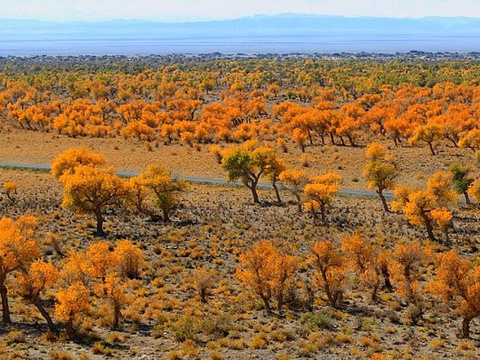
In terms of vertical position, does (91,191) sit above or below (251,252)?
above

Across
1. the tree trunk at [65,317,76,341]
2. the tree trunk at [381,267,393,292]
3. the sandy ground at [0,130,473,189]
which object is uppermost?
the sandy ground at [0,130,473,189]

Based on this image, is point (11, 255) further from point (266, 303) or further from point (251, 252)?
point (266, 303)

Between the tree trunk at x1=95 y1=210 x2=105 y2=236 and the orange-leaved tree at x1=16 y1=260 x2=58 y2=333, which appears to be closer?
the orange-leaved tree at x1=16 y1=260 x2=58 y2=333

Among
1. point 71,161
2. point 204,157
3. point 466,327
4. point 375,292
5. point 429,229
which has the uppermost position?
point 71,161

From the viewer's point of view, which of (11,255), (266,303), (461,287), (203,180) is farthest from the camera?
(203,180)

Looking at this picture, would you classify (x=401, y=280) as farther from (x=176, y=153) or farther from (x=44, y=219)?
(x=176, y=153)

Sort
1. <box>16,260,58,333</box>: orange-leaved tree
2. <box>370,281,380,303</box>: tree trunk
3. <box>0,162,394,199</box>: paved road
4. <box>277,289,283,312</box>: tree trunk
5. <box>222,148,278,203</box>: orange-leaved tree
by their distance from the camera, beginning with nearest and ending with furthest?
<box>16,260,58,333</box>: orange-leaved tree < <box>277,289,283,312</box>: tree trunk < <box>370,281,380,303</box>: tree trunk < <box>222,148,278,203</box>: orange-leaved tree < <box>0,162,394,199</box>: paved road

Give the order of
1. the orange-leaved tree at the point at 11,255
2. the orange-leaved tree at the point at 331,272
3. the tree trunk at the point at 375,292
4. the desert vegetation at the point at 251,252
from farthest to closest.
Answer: the tree trunk at the point at 375,292 < the orange-leaved tree at the point at 331,272 < the orange-leaved tree at the point at 11,255 < the desert vegetation at the point at 251,252

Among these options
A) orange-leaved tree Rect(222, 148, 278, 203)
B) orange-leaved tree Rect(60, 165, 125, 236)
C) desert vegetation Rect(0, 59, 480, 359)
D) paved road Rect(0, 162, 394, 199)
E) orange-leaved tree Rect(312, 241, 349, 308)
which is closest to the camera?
desert vegetation Rect(0, 59, 480, 359)

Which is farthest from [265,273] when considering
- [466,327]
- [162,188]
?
[162,188]

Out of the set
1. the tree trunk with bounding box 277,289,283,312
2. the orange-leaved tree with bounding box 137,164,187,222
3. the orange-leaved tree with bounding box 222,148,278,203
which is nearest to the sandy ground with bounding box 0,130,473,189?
the orange-leaved tree with bounding box 222,148,278,203

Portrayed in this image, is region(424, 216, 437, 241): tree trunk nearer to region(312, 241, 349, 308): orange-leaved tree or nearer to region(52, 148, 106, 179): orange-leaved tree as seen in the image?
region(312, 241, 349, 308): orange-leaved tree

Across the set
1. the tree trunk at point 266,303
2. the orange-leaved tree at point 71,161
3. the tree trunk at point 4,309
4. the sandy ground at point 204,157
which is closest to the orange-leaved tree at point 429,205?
the sandy ground at point 204,157

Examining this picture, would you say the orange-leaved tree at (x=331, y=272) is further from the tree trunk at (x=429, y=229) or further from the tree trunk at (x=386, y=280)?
the tree trunk at (x=429, y=229)
